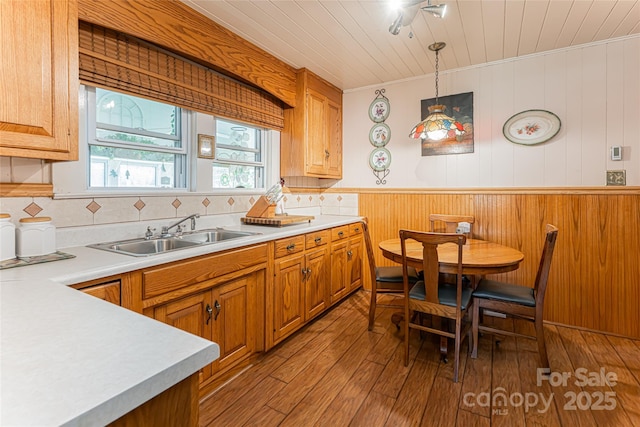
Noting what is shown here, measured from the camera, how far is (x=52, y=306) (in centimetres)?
89

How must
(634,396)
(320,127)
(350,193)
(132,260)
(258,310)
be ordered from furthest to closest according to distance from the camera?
(350,193), (320,127), (258,310), (634,396), (132,260)

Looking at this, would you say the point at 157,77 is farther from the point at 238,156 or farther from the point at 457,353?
the point at 457,353

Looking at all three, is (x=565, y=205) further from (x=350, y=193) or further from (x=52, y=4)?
(x=52, y=4)

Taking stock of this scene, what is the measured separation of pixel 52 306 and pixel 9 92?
91 cm

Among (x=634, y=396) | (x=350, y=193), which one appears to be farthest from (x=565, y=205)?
(x=350, y=193)

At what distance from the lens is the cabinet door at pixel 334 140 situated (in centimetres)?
360

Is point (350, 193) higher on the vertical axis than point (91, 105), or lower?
lower

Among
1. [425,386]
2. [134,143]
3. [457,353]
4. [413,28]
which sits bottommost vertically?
[425,386]

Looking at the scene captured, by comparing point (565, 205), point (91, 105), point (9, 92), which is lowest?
point (565, 205)

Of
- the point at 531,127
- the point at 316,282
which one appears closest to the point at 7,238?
the point at 316,282

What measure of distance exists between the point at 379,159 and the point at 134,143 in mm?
2481

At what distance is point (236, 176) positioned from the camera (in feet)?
9.78

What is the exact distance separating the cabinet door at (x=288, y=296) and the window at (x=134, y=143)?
1.04m

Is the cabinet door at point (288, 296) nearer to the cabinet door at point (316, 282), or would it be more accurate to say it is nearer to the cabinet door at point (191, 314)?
the cabinet door at point (316, 282)
